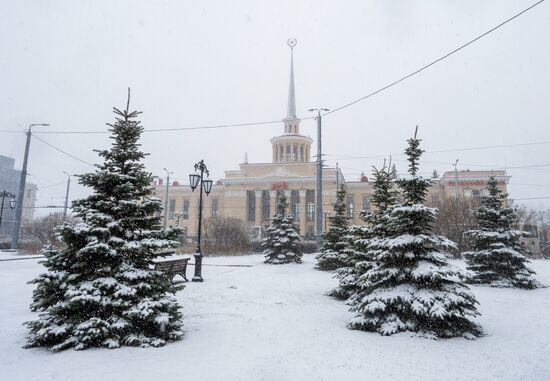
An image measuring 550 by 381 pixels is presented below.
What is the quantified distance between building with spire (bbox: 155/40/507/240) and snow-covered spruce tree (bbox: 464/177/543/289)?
37858mm

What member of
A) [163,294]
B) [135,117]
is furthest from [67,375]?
[135,117]

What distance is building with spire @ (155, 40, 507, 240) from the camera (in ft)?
179

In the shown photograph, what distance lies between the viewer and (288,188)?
55812 millimetres

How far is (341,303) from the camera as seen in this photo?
9.39 meters

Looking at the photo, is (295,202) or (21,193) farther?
(295,202)

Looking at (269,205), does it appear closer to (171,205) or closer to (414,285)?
(171,205)

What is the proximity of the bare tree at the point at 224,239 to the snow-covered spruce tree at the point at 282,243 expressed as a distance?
5.23 meters

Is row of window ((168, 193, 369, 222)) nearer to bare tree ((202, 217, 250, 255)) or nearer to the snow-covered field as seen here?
bare tree ((202, 217, 250, 255))

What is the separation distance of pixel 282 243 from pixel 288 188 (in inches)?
1403

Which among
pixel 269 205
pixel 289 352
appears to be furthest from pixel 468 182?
pixel 289 352

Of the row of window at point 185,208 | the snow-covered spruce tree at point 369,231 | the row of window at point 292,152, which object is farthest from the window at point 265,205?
the snow-covered spruce tree at point 369,231

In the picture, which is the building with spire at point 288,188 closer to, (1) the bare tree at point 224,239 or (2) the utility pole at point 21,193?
(1) the bare tree at point 224,239

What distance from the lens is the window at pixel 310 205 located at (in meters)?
56.0

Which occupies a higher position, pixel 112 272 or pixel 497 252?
pixel 497 252
